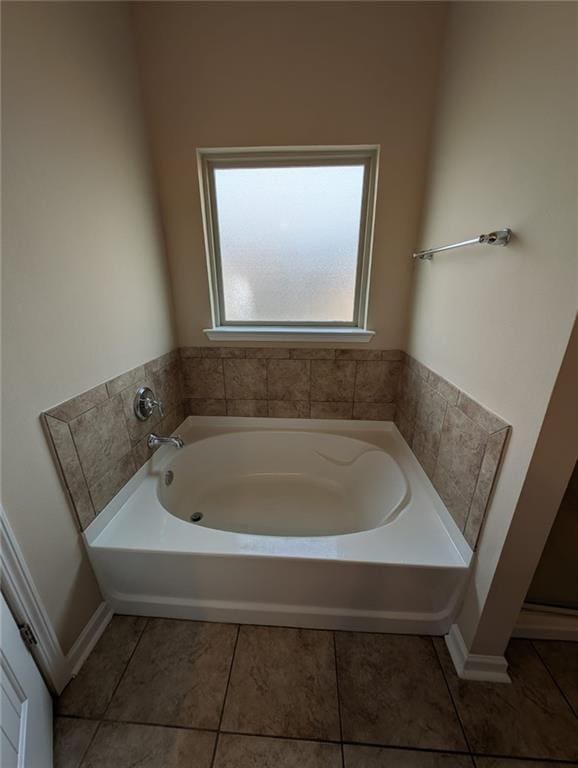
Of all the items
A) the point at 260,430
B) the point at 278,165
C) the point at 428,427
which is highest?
the point at 278,165

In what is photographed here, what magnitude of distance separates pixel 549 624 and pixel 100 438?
193cm

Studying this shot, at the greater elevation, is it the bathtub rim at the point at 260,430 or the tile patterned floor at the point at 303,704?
the bathtub rim at the point at 260,430

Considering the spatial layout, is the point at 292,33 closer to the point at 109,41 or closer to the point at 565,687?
the point at 109,41

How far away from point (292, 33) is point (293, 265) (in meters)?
Result: 0.97

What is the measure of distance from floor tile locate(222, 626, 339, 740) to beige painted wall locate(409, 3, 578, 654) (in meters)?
0.55

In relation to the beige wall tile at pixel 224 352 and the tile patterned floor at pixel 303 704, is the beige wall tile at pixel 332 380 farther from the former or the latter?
the tile patterned floor at pixel 303 704

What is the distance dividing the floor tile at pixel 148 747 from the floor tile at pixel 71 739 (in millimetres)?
26

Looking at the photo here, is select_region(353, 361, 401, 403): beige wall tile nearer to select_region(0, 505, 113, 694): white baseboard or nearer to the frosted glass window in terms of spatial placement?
the frosted glass window

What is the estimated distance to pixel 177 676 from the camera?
107 centimetres

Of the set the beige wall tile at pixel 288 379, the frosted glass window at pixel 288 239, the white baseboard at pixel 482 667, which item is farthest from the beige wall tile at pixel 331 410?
the white baseboard at pixel 482 667

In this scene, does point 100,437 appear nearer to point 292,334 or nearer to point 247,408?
point 247,408

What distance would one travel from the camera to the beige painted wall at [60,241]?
Result: 82cm

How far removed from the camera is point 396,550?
1.11 m

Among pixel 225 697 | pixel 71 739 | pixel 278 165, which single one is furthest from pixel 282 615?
pixel 278 165
